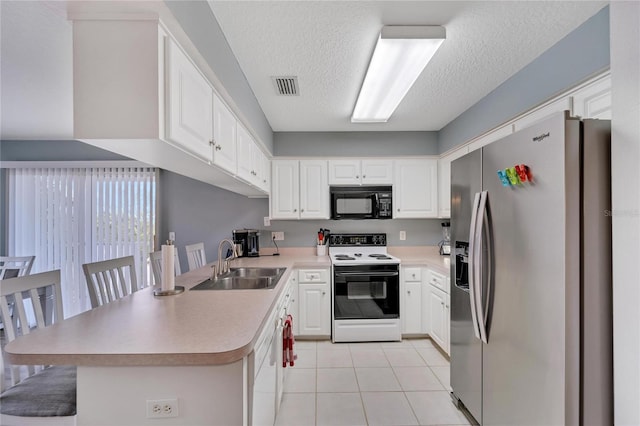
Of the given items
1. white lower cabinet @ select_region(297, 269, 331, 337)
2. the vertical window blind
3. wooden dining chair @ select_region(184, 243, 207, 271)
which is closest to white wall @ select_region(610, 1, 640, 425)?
white lower cabinet @ select_region(297, 269, 331, 337)

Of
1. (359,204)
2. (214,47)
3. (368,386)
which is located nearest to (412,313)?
(368,386)

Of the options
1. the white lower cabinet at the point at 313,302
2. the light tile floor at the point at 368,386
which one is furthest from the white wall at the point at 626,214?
the white lower cabinet at the point at 313,302

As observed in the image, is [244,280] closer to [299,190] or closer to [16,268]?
[299,190]

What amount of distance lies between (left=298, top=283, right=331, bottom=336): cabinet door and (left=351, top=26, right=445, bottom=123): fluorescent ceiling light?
1.92 m

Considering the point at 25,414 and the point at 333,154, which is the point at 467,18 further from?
the point at 25,414

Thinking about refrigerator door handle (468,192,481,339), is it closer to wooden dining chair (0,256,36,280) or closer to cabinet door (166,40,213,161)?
cabinet door (166,40,213,161)

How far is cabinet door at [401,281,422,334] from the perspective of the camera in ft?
9.93

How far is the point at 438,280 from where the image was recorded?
2.75m

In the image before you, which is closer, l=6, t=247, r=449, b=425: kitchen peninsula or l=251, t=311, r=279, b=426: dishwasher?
l=6, t=247, r=449, b=425: kitchen peninsula

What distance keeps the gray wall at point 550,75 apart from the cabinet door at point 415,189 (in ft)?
2.49

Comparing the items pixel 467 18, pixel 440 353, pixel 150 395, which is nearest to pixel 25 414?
pixel 150 395

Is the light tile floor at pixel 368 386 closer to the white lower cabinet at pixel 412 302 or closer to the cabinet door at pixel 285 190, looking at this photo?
the white lower cabinet at pixel 412 302

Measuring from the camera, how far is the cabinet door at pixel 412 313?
3.03 meters

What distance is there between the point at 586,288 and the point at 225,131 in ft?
6.38
